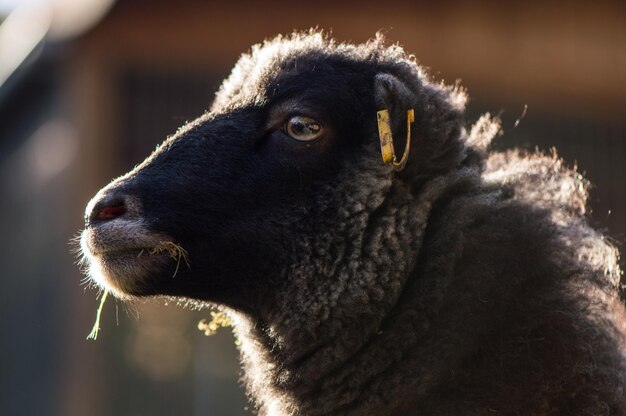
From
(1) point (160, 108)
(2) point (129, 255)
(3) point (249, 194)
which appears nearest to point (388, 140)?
(3) point (249, 194)

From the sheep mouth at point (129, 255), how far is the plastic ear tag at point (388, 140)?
2.84ft

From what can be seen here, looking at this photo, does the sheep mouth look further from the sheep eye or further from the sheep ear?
the sheep ear

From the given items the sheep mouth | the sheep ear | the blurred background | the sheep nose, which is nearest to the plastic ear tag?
the sheep ear

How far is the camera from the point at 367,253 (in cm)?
414

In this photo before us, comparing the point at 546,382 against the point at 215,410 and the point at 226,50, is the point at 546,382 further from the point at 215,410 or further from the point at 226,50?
the point at 226,50

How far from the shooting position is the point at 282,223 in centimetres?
427

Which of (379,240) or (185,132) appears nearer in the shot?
(379,240)

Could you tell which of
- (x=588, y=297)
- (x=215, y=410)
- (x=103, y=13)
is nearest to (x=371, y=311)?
(x=588, y=297)

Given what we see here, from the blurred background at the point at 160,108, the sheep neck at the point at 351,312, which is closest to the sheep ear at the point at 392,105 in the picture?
the sheep neck at the point at 351,312

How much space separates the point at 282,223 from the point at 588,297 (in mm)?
1191

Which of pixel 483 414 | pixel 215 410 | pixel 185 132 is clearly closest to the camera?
pixel 483 414

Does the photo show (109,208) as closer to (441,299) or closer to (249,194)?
(249,194)

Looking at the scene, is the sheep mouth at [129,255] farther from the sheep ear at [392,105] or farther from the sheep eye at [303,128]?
the sheep ear at [392,105]

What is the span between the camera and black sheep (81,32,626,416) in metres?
3.88
